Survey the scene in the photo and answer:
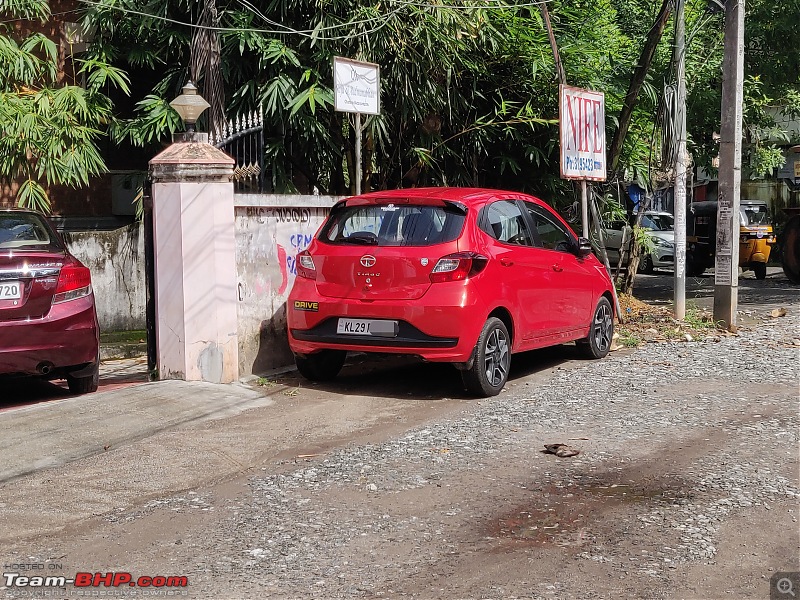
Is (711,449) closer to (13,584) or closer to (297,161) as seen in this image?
(13,584)

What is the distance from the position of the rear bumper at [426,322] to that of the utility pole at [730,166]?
18.7ft

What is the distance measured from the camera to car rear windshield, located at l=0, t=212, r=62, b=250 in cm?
802

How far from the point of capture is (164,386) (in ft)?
26.7

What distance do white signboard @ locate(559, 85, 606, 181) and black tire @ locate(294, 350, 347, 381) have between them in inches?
170

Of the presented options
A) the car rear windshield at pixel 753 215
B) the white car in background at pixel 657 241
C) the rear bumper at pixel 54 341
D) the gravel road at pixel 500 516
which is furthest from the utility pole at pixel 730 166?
the white car in background at pixel 657 241

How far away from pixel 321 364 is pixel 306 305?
0.77 m

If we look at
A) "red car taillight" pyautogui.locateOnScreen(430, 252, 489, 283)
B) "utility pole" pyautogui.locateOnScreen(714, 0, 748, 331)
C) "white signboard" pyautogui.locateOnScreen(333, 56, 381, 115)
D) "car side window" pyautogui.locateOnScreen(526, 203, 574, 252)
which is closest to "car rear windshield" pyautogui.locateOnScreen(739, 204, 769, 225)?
"utility pole" pyautogui.locateOnScreen(714, 0, 748, 331)

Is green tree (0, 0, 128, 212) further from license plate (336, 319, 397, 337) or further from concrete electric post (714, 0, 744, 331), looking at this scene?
concrete electric post (714, 0, 744, 331)

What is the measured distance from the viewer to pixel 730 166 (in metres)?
12.4

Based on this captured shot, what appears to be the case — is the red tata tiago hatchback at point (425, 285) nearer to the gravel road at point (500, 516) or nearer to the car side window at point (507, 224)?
the car side window at point (507, 224)

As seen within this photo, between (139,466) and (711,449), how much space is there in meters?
3.70

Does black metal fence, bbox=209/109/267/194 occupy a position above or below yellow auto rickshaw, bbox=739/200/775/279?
above

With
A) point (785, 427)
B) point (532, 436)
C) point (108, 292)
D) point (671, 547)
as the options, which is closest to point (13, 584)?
point (671, 547)

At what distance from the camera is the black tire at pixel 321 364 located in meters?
8.75
